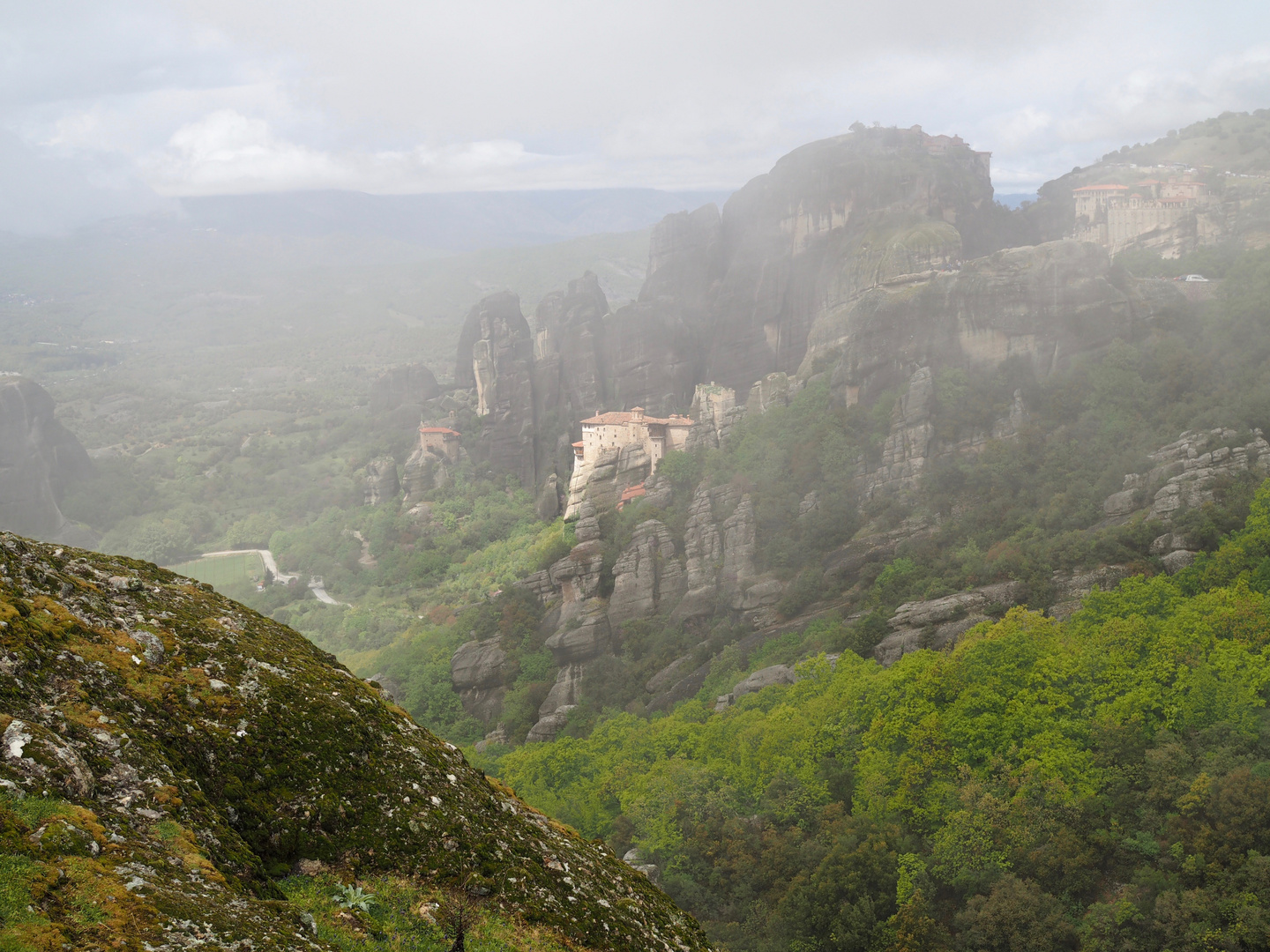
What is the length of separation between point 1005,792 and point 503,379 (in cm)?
7729

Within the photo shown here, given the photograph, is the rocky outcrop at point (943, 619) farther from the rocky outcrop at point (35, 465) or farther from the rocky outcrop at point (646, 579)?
the rocky outcrop at point (35, 465)

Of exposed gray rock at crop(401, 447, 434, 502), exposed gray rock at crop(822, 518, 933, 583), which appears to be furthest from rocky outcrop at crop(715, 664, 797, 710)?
exposed gray rock at crop(401, 447, 434, 502)

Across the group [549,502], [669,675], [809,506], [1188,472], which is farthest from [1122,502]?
[549,502]

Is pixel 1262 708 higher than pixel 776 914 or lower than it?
higher

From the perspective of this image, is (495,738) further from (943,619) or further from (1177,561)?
(1177,561)

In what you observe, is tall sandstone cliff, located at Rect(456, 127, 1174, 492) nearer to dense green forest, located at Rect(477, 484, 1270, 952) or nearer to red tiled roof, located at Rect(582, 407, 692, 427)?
red tiled roof, located at Rect(582, 407, 692, 427)

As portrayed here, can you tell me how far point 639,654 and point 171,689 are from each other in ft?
149

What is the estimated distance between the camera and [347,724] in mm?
7773

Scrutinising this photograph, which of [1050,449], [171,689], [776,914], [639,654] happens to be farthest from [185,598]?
[1050,449]

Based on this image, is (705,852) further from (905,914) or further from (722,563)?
(722,563)

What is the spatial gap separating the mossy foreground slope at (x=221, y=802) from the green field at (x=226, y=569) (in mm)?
75215

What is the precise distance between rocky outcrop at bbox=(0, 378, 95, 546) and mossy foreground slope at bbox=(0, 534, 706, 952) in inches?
3681

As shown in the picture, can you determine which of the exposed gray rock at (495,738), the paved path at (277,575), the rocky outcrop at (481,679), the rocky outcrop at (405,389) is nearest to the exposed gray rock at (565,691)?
the exposed gray rock at (495,738)

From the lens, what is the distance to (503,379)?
9406 cm
